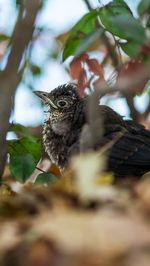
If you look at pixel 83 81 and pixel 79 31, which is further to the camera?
pixel 83 81

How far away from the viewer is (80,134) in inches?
177

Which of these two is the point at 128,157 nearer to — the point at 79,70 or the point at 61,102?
the point at 79,70

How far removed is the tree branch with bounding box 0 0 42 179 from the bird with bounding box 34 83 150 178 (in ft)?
4.79

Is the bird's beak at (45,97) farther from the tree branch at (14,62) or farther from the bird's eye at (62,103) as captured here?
the tree branch at (14,62)

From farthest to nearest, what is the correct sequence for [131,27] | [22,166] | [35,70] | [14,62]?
[35,70] → [22,166] → [131,27] → [14,62]

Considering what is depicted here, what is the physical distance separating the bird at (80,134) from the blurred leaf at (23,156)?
1.07ft

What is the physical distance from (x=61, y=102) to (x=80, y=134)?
916 millimetres

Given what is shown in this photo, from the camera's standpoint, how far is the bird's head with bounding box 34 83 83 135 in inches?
202

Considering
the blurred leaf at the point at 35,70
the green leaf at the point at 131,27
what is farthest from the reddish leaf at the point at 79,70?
the blurred leaf at the point at 35,70

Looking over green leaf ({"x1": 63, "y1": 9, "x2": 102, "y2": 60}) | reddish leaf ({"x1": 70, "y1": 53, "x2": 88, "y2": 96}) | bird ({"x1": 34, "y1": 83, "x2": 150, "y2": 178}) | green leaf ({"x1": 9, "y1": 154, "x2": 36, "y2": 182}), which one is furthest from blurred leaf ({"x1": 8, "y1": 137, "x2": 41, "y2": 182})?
green leaf ({"x1": 63, "y1": 9, "x2": 102, "y2": 60})

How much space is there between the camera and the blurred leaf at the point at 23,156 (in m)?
3.59

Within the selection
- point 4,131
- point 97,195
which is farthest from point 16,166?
point 97,195

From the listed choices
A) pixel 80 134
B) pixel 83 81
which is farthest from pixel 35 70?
pixel 83 81

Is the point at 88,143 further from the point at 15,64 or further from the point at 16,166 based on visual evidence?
the point at 15,64
